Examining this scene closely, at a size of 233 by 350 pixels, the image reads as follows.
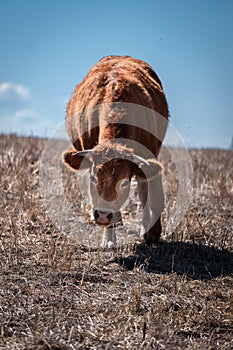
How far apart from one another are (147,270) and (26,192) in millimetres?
2977

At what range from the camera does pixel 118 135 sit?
526 centimetres

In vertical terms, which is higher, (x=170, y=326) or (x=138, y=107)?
(x=138, y=107)

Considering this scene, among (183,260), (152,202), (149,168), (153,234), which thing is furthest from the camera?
(152,202)

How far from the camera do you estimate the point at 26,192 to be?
7.52 m

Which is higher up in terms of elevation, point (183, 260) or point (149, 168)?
point (149, 168)

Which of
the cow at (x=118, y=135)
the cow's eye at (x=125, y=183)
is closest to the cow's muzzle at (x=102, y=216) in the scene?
the cow at (x=118, y=135)

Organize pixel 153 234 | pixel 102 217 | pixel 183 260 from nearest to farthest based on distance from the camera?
pixel 102 217, pixel 183 260, pixel 153 234

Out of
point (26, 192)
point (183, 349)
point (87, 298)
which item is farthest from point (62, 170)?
point (183, 349)

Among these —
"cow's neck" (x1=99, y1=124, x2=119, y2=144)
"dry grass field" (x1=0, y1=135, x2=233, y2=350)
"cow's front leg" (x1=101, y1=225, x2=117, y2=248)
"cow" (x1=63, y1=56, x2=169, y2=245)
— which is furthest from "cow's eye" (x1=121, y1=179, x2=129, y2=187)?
"cow's front leg" (x1=101, y1=225, x2=117, y2=248)

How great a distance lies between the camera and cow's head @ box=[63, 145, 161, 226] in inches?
193

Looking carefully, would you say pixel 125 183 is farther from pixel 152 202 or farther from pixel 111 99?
pixel 152 202

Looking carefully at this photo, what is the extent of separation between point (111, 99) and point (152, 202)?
1.51m

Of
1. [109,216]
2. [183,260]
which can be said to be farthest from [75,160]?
[183,260]

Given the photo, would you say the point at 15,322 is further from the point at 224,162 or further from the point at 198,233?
the point at 224,162
